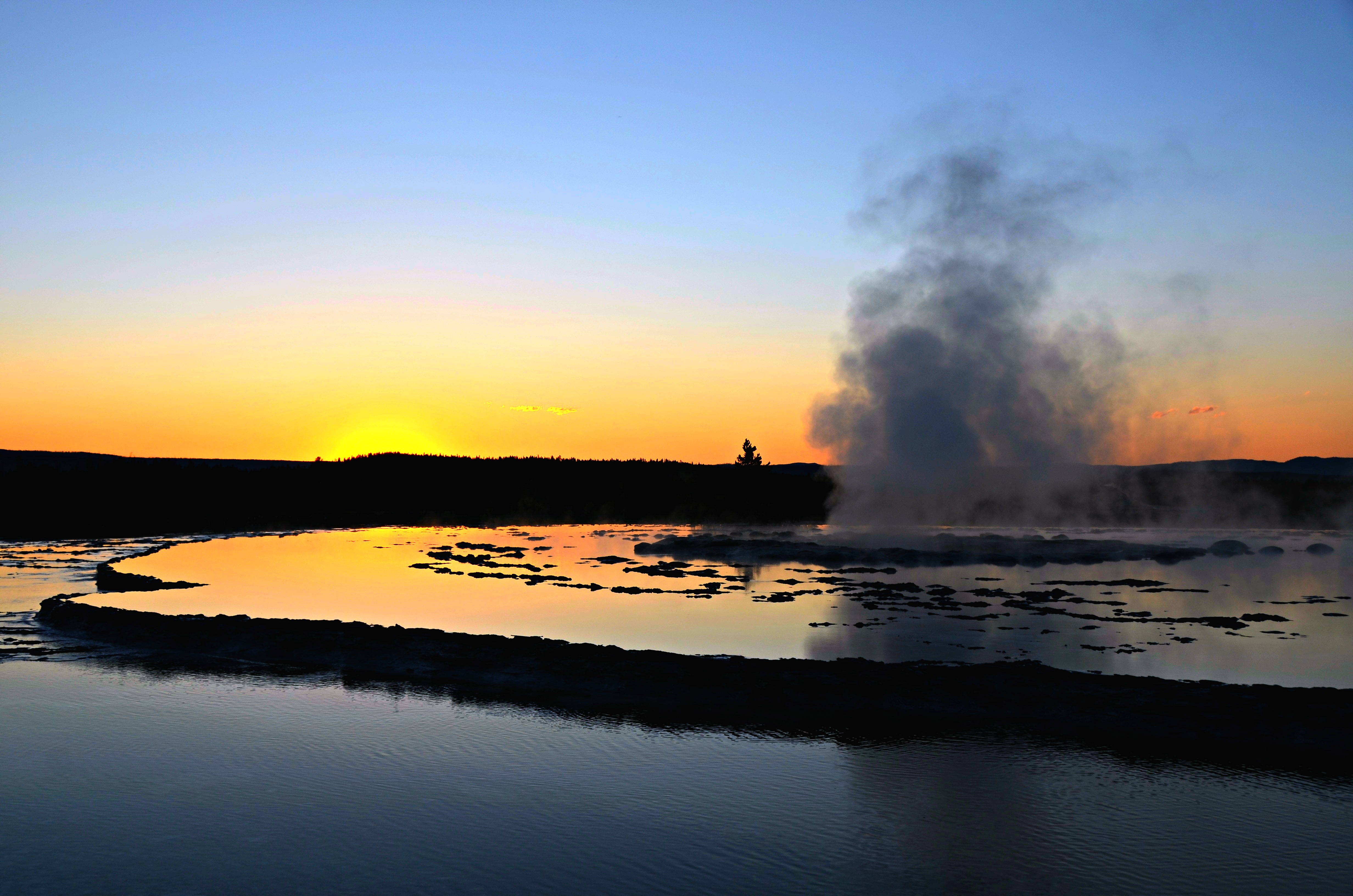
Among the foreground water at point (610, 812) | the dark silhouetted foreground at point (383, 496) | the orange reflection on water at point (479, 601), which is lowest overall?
the foreground water at point (610, 812)

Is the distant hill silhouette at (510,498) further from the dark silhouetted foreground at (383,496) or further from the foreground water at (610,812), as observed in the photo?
the foreground water at (610,812)

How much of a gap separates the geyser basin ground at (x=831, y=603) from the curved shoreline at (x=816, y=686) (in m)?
1.71

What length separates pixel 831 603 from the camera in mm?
17828

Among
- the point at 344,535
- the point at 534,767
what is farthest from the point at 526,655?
the point at 344,535

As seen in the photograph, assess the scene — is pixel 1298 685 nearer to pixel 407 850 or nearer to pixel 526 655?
pixel 526 655

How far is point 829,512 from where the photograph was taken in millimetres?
45219

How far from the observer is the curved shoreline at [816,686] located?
8.80 meters

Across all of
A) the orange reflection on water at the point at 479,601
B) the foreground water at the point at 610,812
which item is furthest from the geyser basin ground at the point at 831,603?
the foreground water at the point at 610,812

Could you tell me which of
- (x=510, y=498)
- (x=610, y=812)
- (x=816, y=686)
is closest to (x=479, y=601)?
(x=816, y=686)

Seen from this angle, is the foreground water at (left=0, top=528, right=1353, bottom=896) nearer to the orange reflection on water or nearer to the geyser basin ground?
the geyser basin ground

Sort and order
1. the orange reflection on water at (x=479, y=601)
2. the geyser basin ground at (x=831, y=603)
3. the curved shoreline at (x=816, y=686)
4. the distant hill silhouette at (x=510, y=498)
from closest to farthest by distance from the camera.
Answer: the curved shoreline at (x=816, y=686) → the geyser basin ground at (x=831, y=603) → the orange reflection on water at (x=479, y=601) → the distant hill silhouette at (x=510, y=498)

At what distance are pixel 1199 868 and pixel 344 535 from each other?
3760 centimetres

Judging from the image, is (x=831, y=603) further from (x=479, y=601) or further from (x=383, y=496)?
(x=383, y=496)

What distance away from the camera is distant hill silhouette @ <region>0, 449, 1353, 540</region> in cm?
4428
